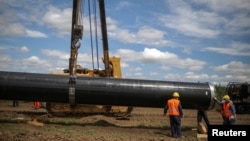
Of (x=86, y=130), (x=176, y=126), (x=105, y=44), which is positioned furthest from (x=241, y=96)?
(x=86, y=130)

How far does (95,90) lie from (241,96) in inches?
635

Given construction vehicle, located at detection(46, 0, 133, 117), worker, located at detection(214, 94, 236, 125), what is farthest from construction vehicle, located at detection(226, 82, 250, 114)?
worker, located at detection(214, 94, 236, 125)

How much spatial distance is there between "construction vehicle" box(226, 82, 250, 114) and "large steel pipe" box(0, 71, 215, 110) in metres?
13.0

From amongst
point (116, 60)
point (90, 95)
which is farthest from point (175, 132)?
point (116, 60)

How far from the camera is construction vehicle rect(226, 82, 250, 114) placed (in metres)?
26.2

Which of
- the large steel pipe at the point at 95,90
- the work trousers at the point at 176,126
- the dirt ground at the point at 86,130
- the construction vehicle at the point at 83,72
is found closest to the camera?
the dirt ground at the point at 86,130

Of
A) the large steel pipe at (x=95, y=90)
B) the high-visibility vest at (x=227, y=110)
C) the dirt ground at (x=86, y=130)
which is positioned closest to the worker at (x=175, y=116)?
the dirt ground at (x=86, y=130)

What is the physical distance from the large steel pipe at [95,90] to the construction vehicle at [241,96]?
12978 millimetres

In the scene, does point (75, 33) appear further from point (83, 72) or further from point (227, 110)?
point (227, 110)

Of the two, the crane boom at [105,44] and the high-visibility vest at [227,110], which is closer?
the high-visibility vest at [227,110]

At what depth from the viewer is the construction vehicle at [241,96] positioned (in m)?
26.2

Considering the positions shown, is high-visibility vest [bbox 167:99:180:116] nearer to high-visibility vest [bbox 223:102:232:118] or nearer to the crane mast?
high-visibility vest [bbox 223:102:232:118]

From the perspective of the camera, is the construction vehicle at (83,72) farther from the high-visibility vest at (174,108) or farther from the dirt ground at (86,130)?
the high-visibility vest at (174,108)

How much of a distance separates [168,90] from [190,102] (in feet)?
3.65
